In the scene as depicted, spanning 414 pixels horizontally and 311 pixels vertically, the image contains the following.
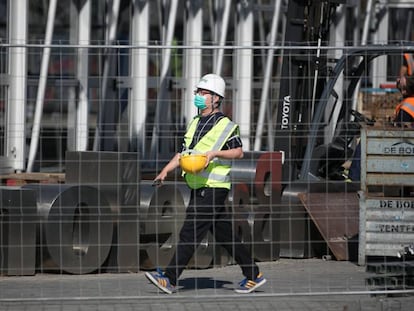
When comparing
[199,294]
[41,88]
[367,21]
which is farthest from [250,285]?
[367,21]

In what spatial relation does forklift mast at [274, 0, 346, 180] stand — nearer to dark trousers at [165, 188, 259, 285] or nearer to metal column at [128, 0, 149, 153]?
metal column at [128, 0, 149, 153]

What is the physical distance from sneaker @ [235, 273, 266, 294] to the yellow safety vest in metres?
0.87

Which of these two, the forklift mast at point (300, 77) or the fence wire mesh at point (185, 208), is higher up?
the forklift mast at point (300, 77)

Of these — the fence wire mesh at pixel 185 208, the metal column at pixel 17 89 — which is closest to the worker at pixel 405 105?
the fence wire mesh at pixel 185 208

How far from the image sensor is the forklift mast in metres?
13.9

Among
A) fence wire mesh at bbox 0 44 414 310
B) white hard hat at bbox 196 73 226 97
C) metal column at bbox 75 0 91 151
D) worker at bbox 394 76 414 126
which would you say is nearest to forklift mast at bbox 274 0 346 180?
fence wire mesh at bbox 0 44 414 310

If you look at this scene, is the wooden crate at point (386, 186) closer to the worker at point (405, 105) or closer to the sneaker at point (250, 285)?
the worker at point (405, 105)

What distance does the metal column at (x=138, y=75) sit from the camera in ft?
49.5

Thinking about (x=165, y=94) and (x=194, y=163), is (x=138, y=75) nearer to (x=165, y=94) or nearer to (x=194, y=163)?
(x=165, y=94)

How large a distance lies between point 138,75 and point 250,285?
7.02 meters

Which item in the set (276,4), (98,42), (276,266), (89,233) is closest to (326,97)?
(276,266)

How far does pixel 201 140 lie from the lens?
10234 millimetres

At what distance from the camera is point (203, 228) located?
10.3 metres

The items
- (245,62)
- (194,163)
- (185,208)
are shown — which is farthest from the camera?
(245,62)
